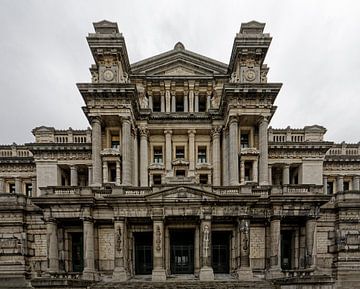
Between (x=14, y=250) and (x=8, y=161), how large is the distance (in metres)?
15.4

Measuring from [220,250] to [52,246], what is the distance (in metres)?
15.9

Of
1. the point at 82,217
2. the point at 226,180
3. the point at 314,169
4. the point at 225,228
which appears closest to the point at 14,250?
the point at 82,217

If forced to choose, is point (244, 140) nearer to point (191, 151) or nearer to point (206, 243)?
point (191, 151)

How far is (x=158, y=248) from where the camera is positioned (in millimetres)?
25797

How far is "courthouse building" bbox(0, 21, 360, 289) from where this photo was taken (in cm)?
2622

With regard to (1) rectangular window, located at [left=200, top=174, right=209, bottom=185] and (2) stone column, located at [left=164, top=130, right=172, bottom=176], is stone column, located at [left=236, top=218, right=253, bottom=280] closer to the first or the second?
(1) rectangular window, located at [left=200, top=174, right=209, bottom=185]

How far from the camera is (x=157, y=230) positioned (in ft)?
84.8

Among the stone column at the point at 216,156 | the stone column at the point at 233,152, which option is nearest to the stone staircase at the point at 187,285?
the stone column at the point at 233,152

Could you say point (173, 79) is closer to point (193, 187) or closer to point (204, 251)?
point (193, 187)

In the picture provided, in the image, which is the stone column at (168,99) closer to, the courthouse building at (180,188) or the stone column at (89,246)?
the courthouse building at (180,188)

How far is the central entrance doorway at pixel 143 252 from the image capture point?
→ 2873 cm

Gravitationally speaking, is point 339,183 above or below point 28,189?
above

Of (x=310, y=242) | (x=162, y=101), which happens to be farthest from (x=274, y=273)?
(x=162, y=101)

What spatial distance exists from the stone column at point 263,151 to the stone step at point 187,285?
440 inches
